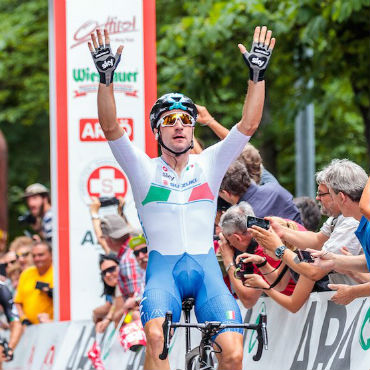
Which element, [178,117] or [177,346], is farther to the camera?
[177,346]

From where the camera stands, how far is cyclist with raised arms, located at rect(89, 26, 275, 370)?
6.81 m

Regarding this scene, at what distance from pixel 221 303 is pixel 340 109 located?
38.2ft

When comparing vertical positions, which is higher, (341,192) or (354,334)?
(341,192)

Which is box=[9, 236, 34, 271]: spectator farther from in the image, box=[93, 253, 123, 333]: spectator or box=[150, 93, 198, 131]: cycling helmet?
box=[150, 93, 198, 131]: cycling helmet

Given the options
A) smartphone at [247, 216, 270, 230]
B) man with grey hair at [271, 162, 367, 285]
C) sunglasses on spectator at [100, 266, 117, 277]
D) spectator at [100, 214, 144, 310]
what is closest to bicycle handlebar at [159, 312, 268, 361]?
man with grey hair at [271, 162, 367, 285]

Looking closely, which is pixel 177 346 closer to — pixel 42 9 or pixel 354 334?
pixel 354 334

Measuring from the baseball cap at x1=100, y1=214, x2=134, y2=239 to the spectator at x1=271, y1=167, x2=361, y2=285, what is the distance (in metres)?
3.32

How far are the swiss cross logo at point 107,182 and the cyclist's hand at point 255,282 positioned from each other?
4.45 m

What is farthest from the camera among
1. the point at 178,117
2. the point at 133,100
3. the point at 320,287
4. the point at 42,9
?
the point at 42,9

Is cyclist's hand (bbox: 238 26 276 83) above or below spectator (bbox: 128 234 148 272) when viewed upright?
above

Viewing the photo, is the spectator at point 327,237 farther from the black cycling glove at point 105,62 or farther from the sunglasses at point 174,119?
the black cycling glove at point 105,62

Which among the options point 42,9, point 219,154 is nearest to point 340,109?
point 42,9

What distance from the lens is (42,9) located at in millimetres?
23828

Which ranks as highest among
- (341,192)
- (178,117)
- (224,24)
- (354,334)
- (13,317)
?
(224,24)
